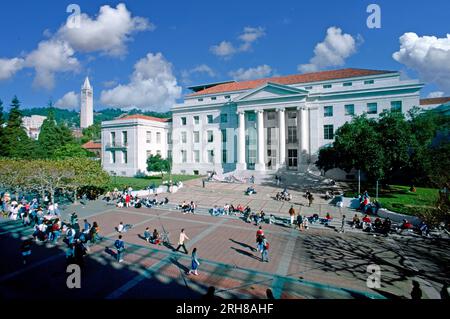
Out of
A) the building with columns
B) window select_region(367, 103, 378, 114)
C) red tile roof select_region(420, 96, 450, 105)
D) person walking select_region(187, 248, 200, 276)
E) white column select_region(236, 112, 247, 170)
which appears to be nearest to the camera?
person walking select_region(187, 248, 200, 276)

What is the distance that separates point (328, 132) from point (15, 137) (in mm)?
59981

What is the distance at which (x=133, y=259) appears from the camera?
12.9 metres

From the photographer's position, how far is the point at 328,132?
4109 cm

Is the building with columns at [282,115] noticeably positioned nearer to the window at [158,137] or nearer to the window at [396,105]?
the window at [396,105]

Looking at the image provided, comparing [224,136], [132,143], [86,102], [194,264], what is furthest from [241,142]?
[86,102]

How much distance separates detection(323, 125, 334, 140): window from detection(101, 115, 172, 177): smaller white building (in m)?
32.2

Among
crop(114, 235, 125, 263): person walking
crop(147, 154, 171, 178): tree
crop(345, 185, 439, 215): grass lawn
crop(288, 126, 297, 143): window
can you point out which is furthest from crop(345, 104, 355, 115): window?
crop(114, 235, 125, 263): person walking

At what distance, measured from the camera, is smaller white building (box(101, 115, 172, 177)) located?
5003 cm

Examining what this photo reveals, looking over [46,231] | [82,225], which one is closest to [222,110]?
[82,225]

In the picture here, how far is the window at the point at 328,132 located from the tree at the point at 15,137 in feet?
184

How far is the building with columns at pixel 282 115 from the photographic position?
3881 cm

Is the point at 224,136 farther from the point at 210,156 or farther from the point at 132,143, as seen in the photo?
the point at 132,143

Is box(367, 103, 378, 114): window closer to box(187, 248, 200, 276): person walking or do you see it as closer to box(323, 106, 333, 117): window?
box(323, 106, 333, 117): window

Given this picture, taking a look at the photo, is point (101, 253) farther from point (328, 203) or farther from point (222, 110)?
point (222, 110)
